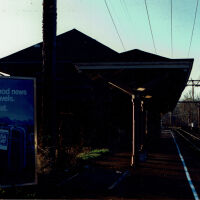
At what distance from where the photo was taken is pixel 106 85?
16719 millimetres

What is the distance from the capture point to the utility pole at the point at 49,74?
383 inches

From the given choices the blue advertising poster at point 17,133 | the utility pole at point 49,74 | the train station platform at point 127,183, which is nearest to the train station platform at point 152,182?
the train station platform at point 127,183

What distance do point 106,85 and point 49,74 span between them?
23.2 ft

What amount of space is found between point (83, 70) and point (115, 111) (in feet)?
26.8

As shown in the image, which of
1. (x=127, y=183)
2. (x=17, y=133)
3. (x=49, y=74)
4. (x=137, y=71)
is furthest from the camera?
(x=137, y=71)

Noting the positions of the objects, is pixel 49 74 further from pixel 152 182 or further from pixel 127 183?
pixel 152 182

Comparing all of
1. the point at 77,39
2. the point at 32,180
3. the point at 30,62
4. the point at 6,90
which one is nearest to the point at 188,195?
the point at 32,180

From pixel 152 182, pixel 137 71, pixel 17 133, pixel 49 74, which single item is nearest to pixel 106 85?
pixel 137 71

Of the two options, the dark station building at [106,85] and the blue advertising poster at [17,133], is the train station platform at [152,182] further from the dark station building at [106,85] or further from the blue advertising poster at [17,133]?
the blue advertising poster at [17,133]

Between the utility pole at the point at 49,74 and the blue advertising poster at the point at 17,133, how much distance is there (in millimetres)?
1621

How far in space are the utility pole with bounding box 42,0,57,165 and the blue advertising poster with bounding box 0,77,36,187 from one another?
1621 mm

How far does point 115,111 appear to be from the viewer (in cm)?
2081

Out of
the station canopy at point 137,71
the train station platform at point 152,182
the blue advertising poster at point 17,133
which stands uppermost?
the station canopy at point 137,71

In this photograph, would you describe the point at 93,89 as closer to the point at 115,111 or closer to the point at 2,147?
the point at 115,111
